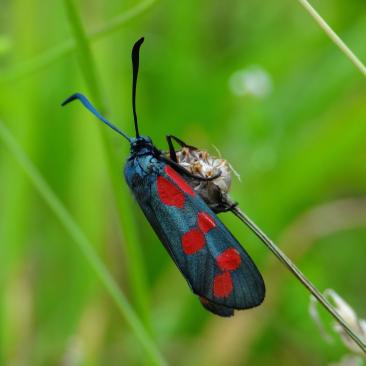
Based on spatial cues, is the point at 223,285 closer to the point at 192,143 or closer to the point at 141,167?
the point at 141,167

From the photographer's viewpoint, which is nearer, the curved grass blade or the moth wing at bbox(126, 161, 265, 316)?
the curved grass blade

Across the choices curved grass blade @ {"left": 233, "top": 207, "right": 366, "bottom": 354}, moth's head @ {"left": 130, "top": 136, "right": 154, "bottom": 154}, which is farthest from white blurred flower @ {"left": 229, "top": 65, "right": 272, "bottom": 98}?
curved grass blade @ {"left": 233, "top": 207, "right": 366, "bottom": 354}

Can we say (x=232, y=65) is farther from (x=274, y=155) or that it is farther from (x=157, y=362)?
(x=157, y=362)

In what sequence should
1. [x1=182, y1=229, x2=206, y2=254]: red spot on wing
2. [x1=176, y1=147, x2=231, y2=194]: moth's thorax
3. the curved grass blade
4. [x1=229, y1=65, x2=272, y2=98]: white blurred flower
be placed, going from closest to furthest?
1. the curved grass blade
2. [x1=176, y1=147, x2=231, y2=194]: moth's thorax
3. [x1=182, y1=229, x2=206, y2=254]: red spot on wing
4. [x1=229, y1=65, x2=272, y2=98]: white blurred flower

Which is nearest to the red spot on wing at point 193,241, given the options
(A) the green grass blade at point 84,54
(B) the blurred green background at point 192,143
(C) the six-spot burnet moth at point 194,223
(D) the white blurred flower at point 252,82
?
(C) the six-spot burnet moth at point 194,223

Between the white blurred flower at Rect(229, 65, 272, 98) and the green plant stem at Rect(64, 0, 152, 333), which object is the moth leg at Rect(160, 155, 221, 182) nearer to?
the green plant stem at Rect(64, 0, 152, 333)

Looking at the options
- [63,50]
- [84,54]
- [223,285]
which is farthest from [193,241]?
[63,50]

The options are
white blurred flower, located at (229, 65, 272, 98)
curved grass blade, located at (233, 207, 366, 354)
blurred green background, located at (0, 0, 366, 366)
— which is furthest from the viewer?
white blurred flower, located at (229, 65, 272, 98)
